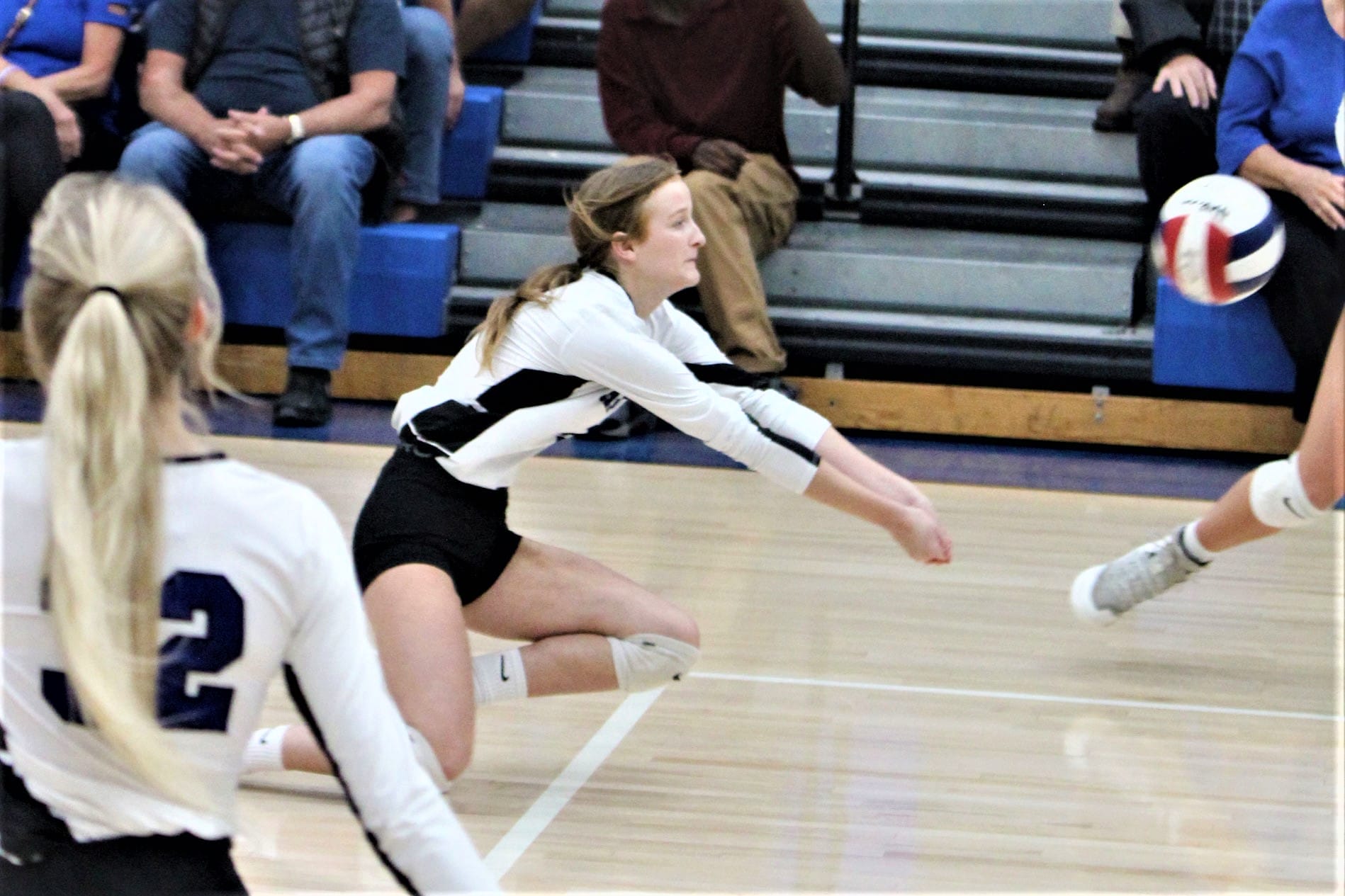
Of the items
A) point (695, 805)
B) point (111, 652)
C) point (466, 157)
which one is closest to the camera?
point (111, 652)

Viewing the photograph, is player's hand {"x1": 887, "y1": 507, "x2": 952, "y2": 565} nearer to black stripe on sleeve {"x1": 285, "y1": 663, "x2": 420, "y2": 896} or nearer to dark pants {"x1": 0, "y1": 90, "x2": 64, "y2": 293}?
black stripe on sleeve {"x1": 285, "y1": 663, "x2": 420, "y2": 896}

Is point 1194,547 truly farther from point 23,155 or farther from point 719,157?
point 23,155

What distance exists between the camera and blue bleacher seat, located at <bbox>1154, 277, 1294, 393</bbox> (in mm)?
4992

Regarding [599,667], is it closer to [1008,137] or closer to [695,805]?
[695,805]

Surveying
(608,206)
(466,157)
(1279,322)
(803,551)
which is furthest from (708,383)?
(466,157)

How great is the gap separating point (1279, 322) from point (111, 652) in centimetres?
437

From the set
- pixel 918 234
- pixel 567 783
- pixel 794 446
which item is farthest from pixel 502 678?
pixel 918 234

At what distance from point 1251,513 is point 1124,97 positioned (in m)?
3.47

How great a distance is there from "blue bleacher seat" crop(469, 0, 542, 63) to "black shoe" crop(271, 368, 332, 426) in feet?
6.52

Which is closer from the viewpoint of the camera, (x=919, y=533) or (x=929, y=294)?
(x=919, y=533)

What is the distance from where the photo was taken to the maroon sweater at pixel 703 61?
5320 mm

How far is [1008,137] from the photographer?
237 inches

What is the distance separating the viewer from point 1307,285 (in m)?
4.75

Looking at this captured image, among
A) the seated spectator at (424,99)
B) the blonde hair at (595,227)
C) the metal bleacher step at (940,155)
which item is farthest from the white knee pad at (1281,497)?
the seated spectator at (424,99)
